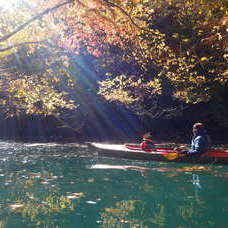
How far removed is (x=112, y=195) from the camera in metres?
8.11

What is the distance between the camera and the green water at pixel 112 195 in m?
6.29

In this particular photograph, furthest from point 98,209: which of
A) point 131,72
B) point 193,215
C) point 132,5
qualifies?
point 131,72

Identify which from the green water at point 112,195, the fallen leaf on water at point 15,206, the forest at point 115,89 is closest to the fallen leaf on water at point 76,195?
the green water at point 112,195

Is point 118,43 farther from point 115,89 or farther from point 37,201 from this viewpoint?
point 37,201

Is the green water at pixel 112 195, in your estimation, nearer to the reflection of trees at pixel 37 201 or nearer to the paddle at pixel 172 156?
the reflection of trees at pixel 37 201

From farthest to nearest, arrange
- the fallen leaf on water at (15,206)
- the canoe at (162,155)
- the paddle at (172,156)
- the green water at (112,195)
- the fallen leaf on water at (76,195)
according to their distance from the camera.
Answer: the paddle at (172,156) → the canoe at (162,155) → the fallen leaf on water at (76,195) → the fallen leaf on water at (15,206) → the green water at (112,195)

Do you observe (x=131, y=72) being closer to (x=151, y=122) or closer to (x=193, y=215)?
(x=151, y=122)

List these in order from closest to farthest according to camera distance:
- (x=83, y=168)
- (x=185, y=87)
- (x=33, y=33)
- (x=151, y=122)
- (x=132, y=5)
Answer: (x=132, y=5), (x=33, y=33), (x=83, y=168), (x=185, y=87), (x=151, y=122)

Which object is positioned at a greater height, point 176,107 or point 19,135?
point 176,107

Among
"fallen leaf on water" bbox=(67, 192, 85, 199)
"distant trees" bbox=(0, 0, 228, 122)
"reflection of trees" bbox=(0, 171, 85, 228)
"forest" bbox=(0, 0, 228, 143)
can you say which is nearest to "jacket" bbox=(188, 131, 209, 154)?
"distant trees" bbox=(0, 0, 228, 122)

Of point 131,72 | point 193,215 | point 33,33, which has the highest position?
point 131,72

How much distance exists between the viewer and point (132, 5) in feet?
29.7

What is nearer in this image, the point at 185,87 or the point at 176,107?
the point at 185,87

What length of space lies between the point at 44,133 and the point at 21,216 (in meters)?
23.0
